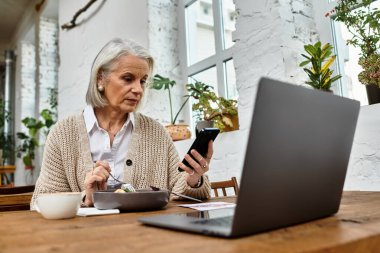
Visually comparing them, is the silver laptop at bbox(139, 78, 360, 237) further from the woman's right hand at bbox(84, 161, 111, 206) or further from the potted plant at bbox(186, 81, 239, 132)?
the potted plant at bbox(186, 81, 239, 132)

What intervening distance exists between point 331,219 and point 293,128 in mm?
258

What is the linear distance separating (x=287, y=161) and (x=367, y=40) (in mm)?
1373

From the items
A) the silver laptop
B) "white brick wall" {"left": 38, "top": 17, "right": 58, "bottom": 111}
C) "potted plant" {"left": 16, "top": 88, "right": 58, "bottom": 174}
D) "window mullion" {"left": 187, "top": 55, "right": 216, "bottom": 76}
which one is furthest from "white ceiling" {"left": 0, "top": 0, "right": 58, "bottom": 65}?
the silver laptop

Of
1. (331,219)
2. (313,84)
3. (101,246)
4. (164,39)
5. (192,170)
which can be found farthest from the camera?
(164,39)

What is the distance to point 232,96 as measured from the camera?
8.54 ft

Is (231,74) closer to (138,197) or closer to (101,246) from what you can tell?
(138,197)

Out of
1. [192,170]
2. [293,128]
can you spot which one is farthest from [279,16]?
[293,128]

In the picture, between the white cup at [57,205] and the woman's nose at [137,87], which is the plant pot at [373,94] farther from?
the white cup at [57,205]

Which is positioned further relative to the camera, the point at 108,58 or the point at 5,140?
the point at 5,140

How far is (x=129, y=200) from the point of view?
0.96 metres

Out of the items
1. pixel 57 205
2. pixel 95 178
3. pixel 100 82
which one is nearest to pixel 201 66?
pixel 100 82

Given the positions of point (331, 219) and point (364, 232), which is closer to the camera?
point (364, 232)

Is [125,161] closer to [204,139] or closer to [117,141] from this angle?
[117,141]

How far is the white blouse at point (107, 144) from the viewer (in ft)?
5.13
